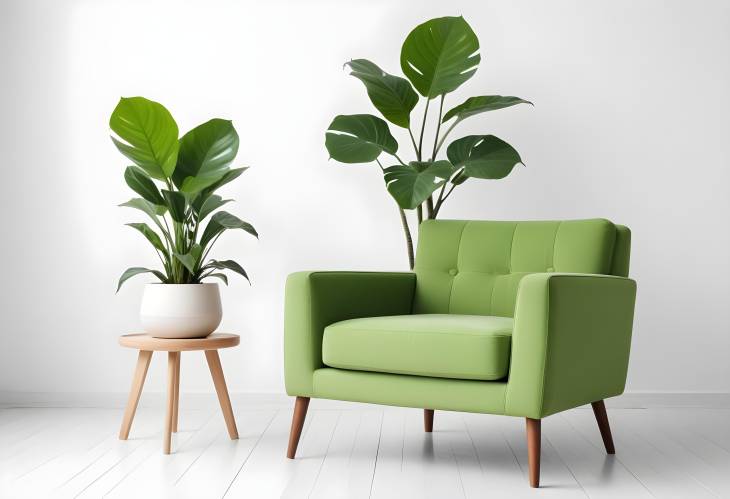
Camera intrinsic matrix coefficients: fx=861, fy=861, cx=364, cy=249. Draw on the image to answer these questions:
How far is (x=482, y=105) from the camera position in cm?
313

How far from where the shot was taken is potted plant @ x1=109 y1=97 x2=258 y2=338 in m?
2.82

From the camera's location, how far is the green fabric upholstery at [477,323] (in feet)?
7.34

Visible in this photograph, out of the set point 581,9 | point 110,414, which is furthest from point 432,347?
point 581,9

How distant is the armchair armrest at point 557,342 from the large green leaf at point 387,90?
1.09m

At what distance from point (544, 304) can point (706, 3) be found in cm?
207

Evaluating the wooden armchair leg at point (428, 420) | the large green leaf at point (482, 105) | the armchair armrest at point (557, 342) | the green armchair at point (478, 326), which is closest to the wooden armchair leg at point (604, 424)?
the green armchair at point (478, 326)

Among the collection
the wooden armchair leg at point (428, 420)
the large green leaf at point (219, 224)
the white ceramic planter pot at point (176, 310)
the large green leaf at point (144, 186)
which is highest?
the large green leaf at point (144, 186)

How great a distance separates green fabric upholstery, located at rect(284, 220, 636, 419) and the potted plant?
435 mm

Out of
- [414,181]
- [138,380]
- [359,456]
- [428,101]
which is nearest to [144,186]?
[138,380]

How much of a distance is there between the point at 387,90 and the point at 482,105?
1.15 ft

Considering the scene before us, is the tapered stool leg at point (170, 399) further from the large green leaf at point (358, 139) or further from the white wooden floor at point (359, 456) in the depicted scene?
the large green leaf at point (358, 139)

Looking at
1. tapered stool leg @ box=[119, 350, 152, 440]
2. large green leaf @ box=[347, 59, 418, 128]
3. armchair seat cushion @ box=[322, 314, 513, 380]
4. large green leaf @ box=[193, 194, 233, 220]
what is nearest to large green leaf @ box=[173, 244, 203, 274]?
large green leaf @ box=[193, 194, 233, 220]

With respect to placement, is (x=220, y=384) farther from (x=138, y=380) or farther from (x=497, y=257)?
(x=497, y=257)

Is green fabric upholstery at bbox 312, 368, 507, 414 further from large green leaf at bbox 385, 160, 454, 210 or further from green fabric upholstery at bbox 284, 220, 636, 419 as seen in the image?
large green leaf at bbox 385, 160, 454, 210
